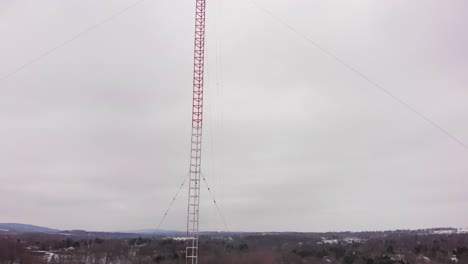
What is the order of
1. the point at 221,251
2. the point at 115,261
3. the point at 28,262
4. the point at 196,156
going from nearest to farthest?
the point at 196,156 < the point at 221,251 < the point at 28,262 < the point at 115,261

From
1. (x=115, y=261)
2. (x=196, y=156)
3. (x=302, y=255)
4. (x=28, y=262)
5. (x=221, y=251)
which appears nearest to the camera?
(x=196, y=156)

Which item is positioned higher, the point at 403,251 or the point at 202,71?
the point at 202,71

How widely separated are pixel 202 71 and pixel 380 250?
4471 inches

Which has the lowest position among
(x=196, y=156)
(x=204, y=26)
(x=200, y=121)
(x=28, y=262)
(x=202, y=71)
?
(x=28, y=262)

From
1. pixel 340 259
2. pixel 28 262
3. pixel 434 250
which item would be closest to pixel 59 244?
pixel 28 262

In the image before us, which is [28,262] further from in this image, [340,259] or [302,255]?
[340,259]

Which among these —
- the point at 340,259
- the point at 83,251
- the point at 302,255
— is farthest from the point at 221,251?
the point at 83,251

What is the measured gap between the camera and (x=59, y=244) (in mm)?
137750

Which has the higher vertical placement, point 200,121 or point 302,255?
point 200,121

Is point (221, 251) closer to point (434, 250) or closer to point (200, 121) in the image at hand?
point (200, 121)

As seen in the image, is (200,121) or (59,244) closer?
(200,121)

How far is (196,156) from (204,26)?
9.69 meters

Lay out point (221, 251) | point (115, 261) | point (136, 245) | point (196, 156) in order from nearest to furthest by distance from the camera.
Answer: point (196, 156) < point (221, 251) < point (115, 261) < point (136, 245)

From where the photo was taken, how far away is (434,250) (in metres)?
129
